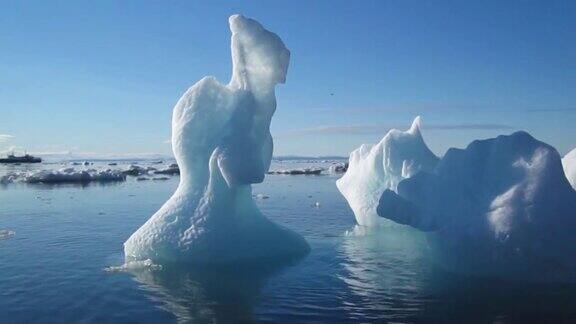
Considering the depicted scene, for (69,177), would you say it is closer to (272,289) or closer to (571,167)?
(272,289)

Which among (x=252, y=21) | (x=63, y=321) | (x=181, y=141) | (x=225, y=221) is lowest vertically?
(x=63, y=321)

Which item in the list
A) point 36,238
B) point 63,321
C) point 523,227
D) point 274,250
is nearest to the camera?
point 63,321

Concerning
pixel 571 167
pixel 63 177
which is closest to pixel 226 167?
pixel 571 167

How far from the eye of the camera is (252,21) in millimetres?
14234

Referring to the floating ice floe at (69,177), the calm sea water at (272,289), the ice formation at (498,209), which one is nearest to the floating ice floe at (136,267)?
the calm sea water at (272,289)

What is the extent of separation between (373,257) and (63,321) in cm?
780

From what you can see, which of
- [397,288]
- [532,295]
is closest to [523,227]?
[532,295]

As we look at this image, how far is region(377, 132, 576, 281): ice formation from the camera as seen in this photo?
10500 mm

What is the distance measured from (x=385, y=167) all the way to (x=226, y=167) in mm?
7800

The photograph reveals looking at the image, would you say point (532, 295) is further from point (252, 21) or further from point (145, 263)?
point (252, 21)

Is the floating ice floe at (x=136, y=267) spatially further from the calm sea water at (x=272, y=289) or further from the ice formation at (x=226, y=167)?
the ice formation at (x=226, y=167)

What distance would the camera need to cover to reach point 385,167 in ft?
61.6

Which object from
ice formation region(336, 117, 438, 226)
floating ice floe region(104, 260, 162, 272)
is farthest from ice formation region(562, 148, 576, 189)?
floating ice floe region(104, 260, 162, 272)

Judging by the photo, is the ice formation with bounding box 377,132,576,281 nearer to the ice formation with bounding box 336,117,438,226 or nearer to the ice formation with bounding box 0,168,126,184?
the ice formation with bounding box 336,117,438,226
